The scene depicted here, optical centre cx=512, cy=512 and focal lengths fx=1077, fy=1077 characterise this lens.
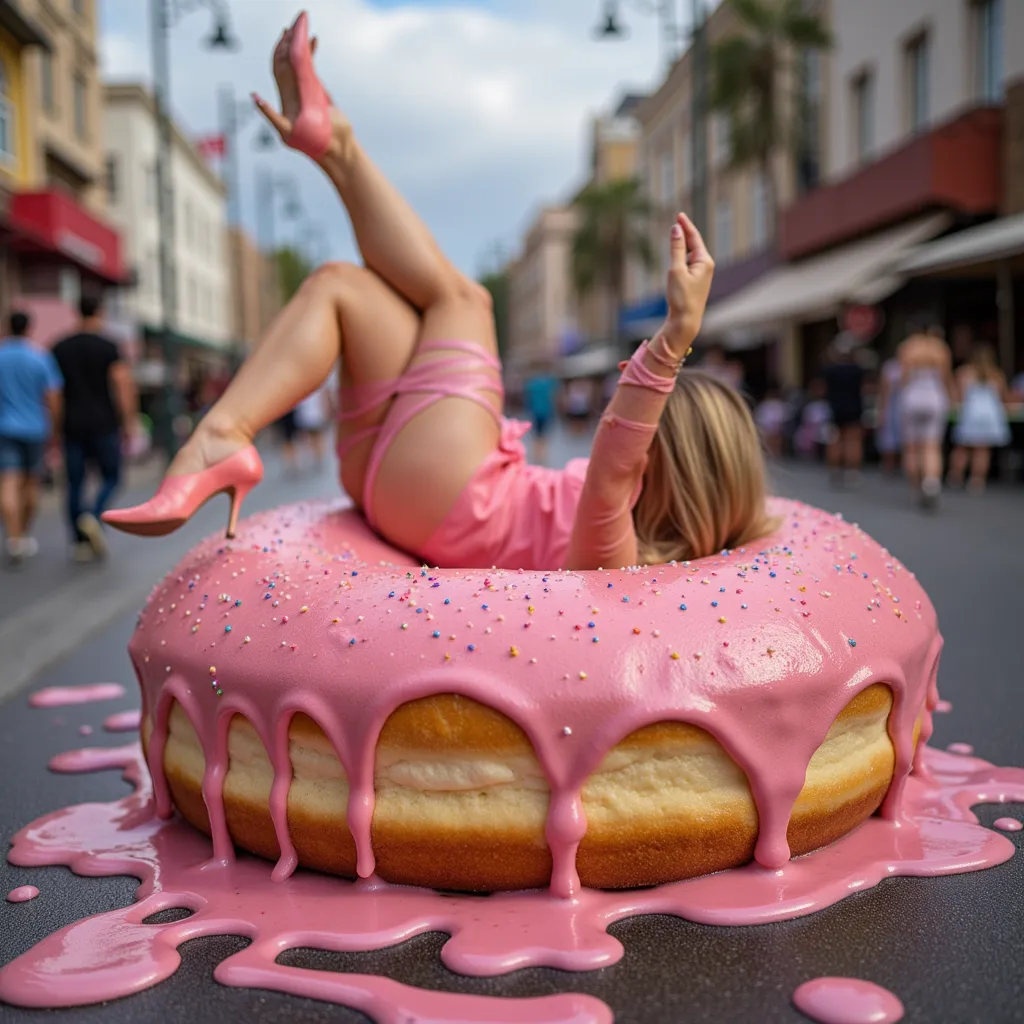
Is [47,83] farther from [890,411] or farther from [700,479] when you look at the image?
[700,479]

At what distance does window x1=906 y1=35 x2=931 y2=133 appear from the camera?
18.9 meters

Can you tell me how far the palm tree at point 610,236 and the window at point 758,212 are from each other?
13.3 m

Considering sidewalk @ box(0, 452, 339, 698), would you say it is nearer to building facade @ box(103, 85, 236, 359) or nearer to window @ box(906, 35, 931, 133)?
window @ box(906, 35, 931, 133)

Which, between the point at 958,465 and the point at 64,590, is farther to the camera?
the point at 958,465

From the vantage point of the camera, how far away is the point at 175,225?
137 ft

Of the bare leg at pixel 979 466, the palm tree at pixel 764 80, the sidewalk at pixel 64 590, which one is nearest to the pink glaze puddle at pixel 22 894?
the sidewalk at pixel 64 590

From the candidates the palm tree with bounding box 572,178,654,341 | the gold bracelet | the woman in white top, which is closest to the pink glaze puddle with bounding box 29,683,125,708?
the gold bracelet

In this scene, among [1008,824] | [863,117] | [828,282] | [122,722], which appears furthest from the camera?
[863,117]

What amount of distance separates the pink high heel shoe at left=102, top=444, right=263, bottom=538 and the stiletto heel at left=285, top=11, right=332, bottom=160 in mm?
894

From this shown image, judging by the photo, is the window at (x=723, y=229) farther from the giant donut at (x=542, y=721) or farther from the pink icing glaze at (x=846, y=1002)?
the pink icing glaze at (x=846, y=1002)

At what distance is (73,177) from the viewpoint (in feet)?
72.9

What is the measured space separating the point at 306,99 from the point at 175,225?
137 feet

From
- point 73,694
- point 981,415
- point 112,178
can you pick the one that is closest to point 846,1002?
point 73,694

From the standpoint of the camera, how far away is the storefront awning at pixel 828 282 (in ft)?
55.1
